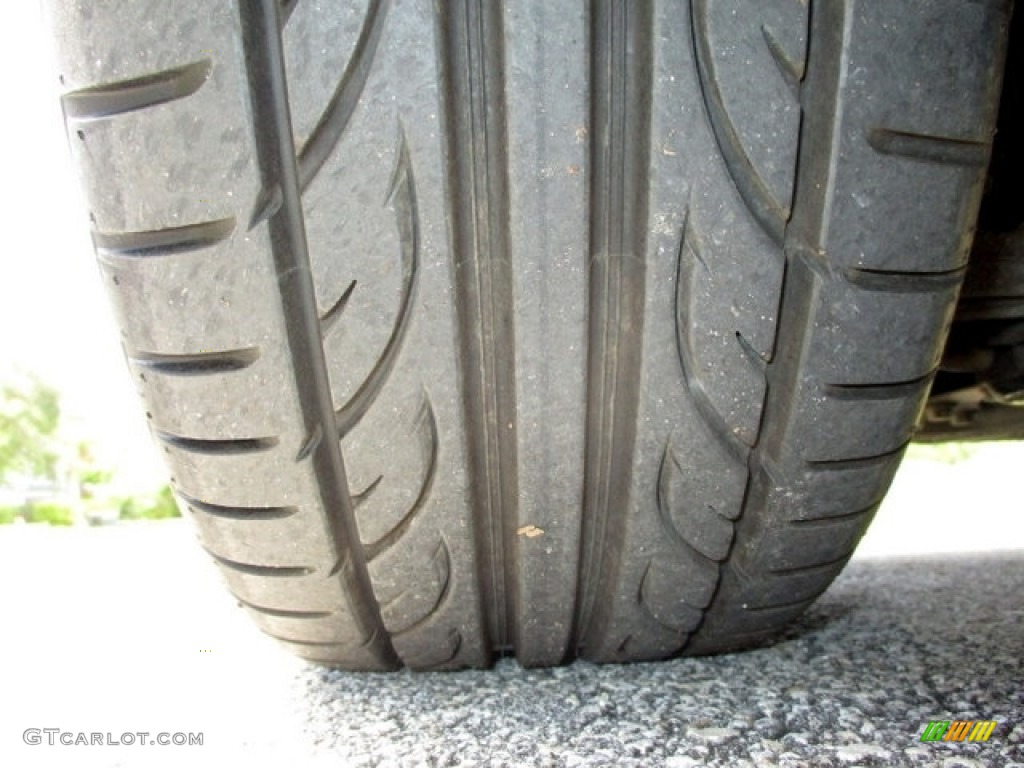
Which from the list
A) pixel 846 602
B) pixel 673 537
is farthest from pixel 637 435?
pixel 846 602

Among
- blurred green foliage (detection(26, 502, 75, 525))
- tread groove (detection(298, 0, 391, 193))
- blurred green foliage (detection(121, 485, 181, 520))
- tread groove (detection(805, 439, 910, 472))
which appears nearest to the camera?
tread groove (detection(298, 0, 391, 193))

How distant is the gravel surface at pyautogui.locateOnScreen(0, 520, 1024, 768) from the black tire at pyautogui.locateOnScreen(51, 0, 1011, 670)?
0.44 feet

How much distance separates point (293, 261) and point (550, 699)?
45cm

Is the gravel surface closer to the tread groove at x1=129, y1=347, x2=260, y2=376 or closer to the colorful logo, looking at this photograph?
the colorful logo

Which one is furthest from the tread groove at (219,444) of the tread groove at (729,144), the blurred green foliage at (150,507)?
the blurred green foliage at (150,507)

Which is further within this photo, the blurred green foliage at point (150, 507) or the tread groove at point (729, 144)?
the blurred green foliage at point (150, 507)

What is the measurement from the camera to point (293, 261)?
21.7 inches

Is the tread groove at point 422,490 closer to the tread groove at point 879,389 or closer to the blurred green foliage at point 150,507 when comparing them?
the tread groove at point 879,389

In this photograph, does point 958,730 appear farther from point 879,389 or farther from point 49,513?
point 49,513

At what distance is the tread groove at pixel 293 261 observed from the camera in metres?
0.51

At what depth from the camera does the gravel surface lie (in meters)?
0.65

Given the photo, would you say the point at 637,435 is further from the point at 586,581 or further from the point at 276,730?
the point at 276,730

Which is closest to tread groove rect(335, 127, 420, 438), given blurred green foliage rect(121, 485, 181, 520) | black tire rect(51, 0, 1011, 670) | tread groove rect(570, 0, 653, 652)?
black tire rect(51, 0, 1011, 670)

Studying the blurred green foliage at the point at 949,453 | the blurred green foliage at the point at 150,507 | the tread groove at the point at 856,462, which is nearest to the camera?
the tread groove at the point at 856,462
